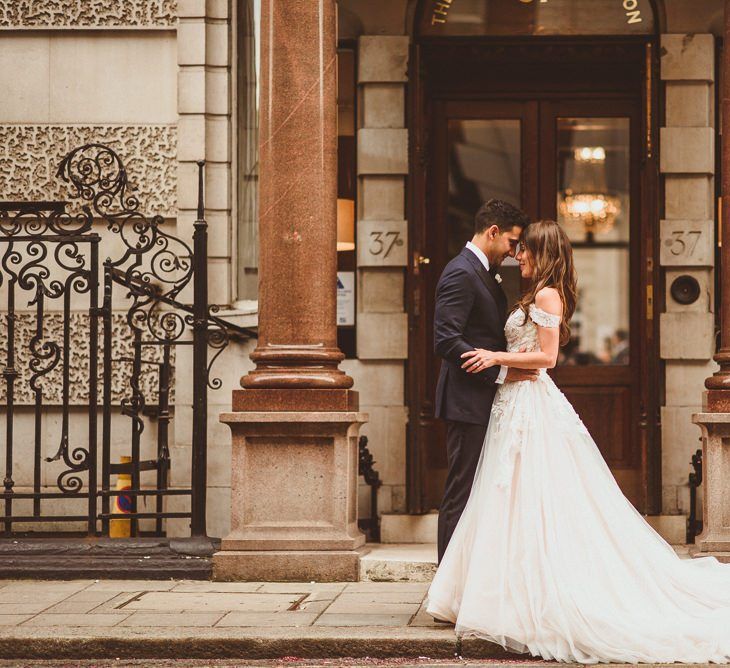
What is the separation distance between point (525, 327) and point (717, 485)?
2.32 meters

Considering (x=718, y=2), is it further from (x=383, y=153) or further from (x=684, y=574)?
(x=684, y=574)

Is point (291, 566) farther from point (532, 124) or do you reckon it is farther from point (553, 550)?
point (532, 124)

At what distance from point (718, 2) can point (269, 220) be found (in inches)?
163

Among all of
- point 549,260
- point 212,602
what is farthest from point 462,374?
point 212,602

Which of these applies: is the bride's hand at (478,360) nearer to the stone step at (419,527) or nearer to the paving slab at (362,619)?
the paving slab at (362,619)

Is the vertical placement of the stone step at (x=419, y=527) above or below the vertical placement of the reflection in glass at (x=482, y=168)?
below

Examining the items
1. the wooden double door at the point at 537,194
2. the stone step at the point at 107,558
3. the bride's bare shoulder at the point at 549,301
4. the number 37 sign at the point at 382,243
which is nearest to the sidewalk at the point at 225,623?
the stone step at the point at 107,558

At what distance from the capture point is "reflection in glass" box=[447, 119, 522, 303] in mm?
10570

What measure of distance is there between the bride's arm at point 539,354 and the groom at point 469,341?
8 centimetres

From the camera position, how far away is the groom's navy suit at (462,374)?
668cm

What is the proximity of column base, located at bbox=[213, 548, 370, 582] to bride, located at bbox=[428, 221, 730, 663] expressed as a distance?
5.42ft

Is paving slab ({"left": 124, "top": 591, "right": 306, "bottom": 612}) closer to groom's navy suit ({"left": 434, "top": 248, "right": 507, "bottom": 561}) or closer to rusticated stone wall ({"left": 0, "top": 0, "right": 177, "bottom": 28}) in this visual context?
groom's navy suit ({"left": 434, "top": 248, "right": 507, "bottom": 561})

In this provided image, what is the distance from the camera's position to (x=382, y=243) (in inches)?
400

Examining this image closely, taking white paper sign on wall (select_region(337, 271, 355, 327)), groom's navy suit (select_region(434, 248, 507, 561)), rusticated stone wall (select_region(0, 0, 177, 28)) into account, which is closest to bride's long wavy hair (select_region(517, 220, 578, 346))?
groom's navy suit (select_region(434, 248, 507, 561))
